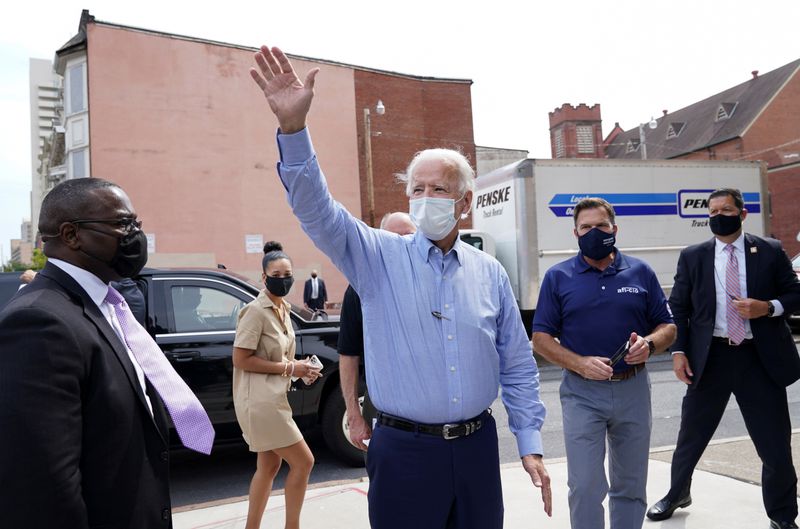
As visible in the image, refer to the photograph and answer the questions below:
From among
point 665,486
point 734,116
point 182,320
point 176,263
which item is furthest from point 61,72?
point 734,116

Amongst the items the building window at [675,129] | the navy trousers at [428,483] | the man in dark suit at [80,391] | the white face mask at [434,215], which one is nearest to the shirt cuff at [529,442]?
the navy trousers at [428,483]

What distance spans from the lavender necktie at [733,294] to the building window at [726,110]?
47.1m

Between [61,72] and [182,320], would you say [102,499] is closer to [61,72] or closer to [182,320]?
[182,320]

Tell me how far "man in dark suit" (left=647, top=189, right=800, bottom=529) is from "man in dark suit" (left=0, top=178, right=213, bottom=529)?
356 centimetres

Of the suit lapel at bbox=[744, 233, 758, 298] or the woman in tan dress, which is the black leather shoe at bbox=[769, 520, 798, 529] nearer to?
the suit lapel at bbox=[744, 233, 758, 298]

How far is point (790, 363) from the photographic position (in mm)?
4016

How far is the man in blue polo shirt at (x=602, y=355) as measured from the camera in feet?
11.4

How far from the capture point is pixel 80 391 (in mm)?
1656

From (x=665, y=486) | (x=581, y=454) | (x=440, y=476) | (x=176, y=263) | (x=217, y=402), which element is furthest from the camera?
(x=176, y=263)

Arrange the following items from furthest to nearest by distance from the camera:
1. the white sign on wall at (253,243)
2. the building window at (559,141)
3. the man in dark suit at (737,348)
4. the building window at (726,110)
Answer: the building window at (559,141) < the building window at (726,110) < the white sign on wall at (253,243) < the man in dark suit at (737,348)

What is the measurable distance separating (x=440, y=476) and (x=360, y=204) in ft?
79.7

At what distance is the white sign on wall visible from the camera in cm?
2324

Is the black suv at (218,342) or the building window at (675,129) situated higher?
the building window at (675,129)

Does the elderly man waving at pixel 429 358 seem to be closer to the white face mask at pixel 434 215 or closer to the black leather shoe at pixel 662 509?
the white face mask at pixel 434 215
